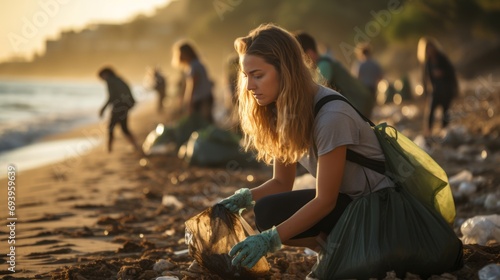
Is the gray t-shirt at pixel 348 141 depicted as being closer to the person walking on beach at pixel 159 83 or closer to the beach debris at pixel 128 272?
the beach debris at pixel 128 272

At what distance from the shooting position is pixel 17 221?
5.24 metres

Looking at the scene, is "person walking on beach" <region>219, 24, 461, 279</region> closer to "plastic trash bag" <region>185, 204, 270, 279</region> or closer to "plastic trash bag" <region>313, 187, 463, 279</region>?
"plastic trash bag" <region>313, 187, 463, 279</region>

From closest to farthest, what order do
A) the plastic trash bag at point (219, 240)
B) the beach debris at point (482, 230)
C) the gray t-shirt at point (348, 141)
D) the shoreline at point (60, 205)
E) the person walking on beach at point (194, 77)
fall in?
the gray t-shirt at point (348, 141) < the plastic trash bag at point (219, 240) < the beach debris at point (482, 230) < the shoreline at point (60, 205) < the person walking on beach at point (194, 77)

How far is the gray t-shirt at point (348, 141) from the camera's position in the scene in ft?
9.27

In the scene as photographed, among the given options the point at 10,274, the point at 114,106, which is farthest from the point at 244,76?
the point at 114,106

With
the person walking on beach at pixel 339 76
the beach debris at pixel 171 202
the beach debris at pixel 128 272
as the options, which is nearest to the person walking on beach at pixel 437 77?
the person walking on beach at pixel 339 76

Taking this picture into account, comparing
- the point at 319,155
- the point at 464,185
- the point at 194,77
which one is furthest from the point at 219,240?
the point at 194,77

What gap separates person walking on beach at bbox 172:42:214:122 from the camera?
955 centimetres

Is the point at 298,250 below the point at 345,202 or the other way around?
below

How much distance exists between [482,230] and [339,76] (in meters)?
2.77

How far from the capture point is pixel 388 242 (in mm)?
2895

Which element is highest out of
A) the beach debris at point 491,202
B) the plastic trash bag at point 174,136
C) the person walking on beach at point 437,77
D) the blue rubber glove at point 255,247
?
the person walking on beach at point 437,77

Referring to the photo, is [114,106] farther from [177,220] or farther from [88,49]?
[88,49]

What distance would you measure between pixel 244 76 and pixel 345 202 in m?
0.78
